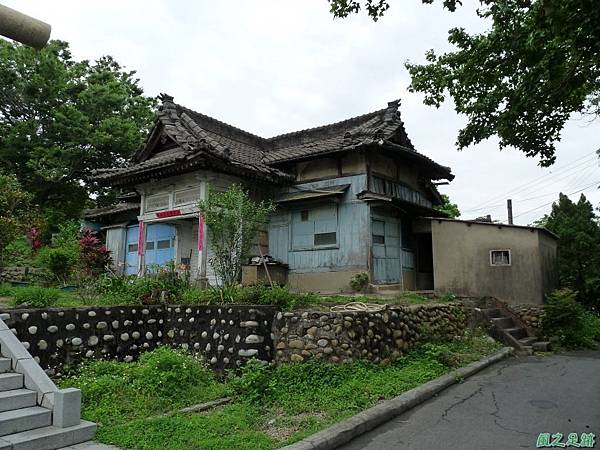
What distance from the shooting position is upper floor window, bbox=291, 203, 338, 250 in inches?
589

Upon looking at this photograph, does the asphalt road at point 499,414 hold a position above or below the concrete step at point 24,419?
below

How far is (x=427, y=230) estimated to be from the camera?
54.6ft

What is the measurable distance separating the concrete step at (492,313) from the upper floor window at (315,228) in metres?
5.16

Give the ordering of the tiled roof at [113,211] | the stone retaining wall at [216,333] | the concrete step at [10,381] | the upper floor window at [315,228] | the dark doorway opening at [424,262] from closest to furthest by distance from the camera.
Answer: the concrete step at [10,381]
the stone retaining wall at [216,333]
the upper floor window at [315,228]
the dark doorway opening at [424,262]
the tiled roof at [113,211]

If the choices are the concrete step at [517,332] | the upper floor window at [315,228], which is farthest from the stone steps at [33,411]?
the concrete step at [517,332]

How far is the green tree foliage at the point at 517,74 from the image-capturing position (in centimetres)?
643

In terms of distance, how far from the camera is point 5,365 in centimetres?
604

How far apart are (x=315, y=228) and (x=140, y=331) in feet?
25.2

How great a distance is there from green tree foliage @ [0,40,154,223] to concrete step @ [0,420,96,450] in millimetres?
21370

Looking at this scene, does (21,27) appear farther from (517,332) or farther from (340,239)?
(517,332)

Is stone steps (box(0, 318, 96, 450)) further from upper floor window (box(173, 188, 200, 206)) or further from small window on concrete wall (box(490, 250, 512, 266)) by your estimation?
small window on concrete wall (box(490, 250, 512, 266))

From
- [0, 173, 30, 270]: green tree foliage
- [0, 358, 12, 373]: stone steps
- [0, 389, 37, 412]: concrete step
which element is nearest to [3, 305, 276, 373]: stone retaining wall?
[0, 358, 12, 373]: stone steps

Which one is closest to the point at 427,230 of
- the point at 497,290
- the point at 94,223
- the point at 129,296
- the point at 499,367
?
the point at 497,290

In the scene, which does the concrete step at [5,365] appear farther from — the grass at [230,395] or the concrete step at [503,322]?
the concrete step at [503,322]
